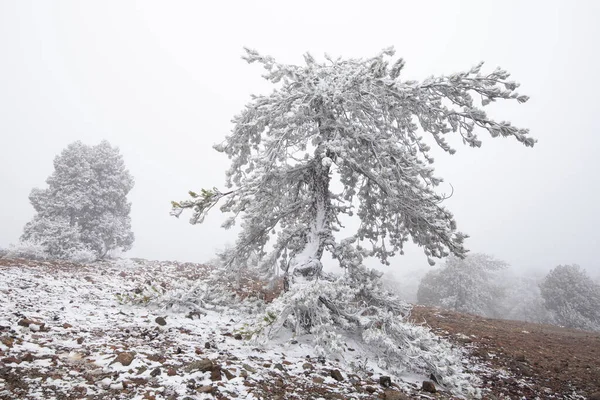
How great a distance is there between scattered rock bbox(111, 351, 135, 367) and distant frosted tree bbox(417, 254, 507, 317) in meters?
30.0

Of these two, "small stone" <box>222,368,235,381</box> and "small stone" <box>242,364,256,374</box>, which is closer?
"small stone" <box>222,368,235,381</box>

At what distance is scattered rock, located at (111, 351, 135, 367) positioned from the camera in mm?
4004

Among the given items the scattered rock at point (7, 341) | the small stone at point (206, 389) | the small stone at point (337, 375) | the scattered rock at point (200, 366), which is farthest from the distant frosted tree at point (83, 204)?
the small stone at point (337, 375)

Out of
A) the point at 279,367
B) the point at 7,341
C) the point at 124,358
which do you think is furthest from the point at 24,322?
the point at 279,367

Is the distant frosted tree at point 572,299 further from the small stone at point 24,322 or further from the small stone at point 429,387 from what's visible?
the small stone at point 24,322

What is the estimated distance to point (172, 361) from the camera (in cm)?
434

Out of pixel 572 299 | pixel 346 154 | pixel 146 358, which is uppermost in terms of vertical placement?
pixel 346 154

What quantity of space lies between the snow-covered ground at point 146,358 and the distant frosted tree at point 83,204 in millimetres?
12563

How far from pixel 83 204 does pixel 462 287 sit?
3276 cm

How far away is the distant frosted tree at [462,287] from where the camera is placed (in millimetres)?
29406

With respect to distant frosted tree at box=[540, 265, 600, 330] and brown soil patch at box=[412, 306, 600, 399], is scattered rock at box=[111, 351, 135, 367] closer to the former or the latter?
brown soil patch at box=[412, 306, 600, 399]

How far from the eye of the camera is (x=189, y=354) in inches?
185

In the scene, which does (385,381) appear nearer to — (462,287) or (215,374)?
(215,374)

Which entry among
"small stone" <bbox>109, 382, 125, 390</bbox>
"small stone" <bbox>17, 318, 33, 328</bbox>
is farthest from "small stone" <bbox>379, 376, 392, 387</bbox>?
"small stone" <bbox>17, 318, 33, 328</bbox>
